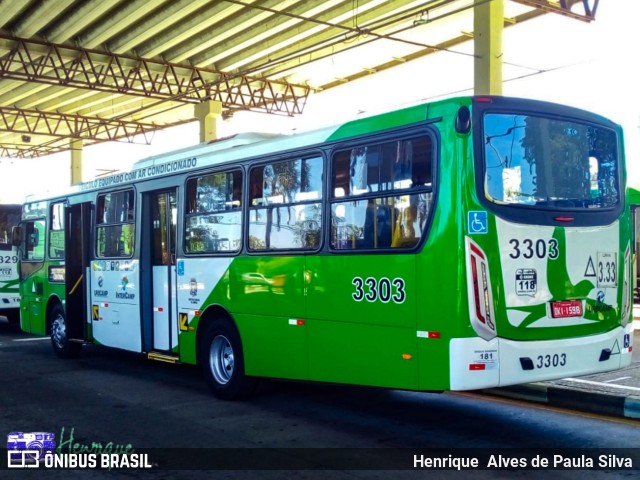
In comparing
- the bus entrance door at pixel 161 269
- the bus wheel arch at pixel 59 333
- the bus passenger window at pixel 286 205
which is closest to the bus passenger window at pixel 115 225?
the bus entrance door at pixel 161 269

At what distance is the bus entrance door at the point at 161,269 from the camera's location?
10109mm

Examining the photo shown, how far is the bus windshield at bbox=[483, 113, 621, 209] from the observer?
648 centimetres

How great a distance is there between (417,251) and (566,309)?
1.47 m

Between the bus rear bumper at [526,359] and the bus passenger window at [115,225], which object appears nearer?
the bus rear bumper at [526,359]

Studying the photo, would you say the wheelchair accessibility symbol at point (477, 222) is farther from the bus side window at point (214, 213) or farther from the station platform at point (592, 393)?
the bus side window at point (214, 213)

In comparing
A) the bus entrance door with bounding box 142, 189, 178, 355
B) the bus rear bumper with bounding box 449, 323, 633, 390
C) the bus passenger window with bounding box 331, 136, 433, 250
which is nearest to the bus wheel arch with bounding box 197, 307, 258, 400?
the bus entrance door with bounding box 142, 189, 178, 355

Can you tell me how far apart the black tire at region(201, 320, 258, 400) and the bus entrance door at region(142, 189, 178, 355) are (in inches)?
33.9

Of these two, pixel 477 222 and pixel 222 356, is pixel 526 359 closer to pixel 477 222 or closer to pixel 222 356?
pixel 477 222

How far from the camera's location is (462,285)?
6184 millimetres

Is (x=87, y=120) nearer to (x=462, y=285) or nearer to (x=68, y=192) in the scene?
Result: (x=68, y=192)

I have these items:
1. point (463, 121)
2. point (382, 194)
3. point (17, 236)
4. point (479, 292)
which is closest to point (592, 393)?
point (479, 292)

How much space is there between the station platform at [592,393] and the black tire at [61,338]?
23.5 feet

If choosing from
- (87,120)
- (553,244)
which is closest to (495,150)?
(553,244)

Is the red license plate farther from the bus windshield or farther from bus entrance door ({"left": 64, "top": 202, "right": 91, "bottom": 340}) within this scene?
bus entrance door ({"left": 64, "top": 202, "right": 91, "bottom": 340})
